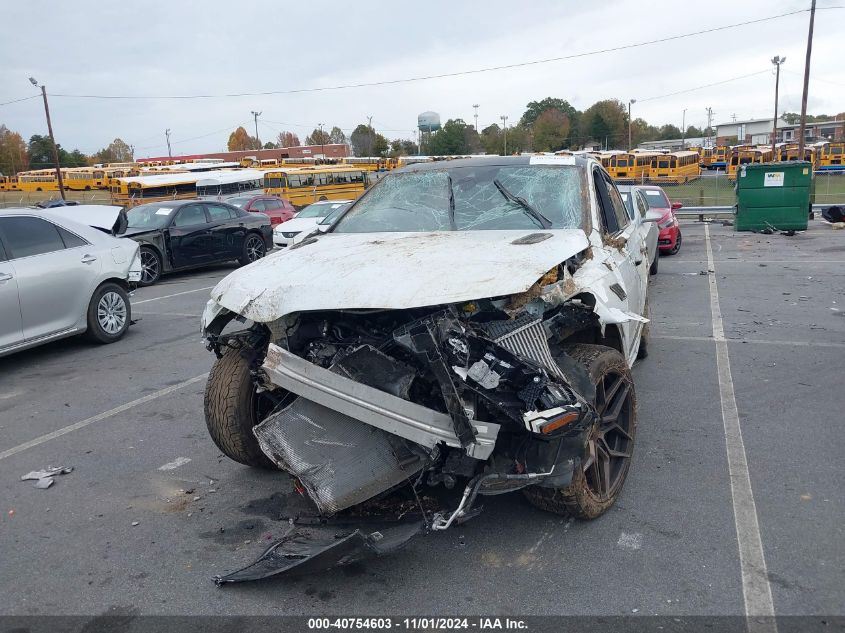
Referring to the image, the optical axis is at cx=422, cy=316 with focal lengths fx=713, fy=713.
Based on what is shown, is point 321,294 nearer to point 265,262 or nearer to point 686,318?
point 265,262

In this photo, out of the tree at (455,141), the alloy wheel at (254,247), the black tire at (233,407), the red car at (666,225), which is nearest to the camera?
the black tire at (233,407)

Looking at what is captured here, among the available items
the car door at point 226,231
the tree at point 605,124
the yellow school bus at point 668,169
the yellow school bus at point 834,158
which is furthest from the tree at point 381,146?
the car door at point 226,231

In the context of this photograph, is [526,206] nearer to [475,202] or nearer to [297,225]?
[475,202]

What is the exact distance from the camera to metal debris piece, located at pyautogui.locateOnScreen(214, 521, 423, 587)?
314 cm

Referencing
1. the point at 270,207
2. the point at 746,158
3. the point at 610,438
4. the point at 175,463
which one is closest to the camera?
the point at 610,438

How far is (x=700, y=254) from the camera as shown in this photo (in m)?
15.9

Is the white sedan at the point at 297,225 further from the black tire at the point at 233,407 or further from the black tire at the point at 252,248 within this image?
the black tire at the point at 233,407

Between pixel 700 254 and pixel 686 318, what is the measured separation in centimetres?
761

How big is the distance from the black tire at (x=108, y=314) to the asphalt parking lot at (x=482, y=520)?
1.26 meters

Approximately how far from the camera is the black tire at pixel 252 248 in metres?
15.7

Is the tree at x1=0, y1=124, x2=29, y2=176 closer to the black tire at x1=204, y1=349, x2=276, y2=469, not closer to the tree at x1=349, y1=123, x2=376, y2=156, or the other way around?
the tree at x1=349, y1=123, x2=376, y2=156

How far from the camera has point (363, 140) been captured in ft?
291

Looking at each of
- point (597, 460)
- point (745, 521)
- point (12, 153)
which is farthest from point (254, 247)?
point (12, 153)

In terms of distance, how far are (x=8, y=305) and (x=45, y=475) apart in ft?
10.1
